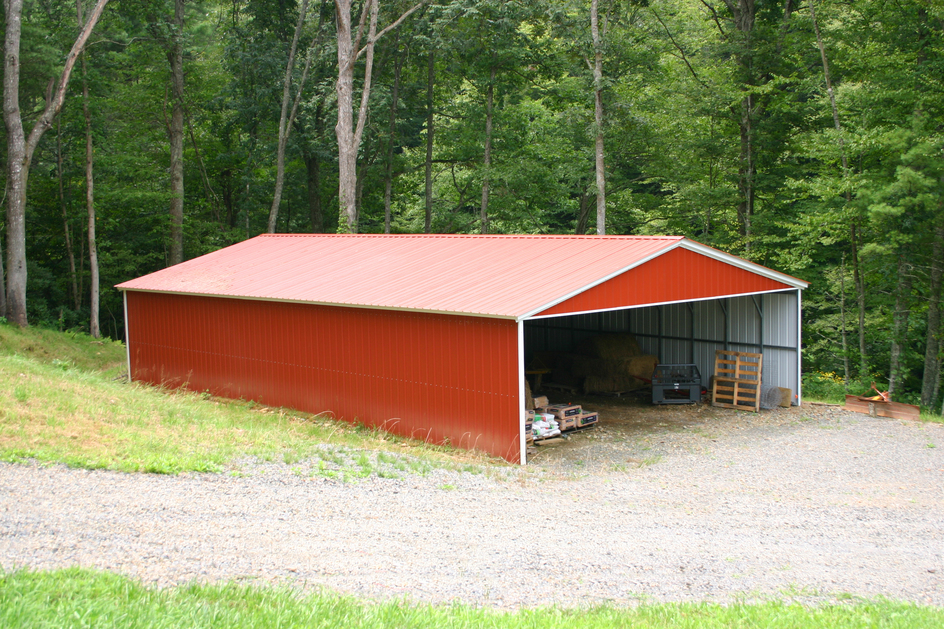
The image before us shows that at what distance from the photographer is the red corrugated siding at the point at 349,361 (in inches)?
449

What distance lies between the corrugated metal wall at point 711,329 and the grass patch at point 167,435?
8.28 m

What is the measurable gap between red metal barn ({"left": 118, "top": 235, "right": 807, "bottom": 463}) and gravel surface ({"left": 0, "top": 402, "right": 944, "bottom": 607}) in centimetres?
220

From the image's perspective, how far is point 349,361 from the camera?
1367 centimetres

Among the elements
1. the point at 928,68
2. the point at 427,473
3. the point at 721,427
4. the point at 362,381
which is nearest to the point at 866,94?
the point at 928,68

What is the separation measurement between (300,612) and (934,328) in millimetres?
18404

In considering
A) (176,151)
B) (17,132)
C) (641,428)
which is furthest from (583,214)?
(17,132)

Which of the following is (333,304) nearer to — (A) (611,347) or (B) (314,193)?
(A) (611,347)

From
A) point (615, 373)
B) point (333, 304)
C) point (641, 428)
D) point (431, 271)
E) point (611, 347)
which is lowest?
point (641, 428)

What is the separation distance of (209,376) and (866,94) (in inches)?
667

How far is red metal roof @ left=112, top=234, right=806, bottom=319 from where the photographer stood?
39.7 ft

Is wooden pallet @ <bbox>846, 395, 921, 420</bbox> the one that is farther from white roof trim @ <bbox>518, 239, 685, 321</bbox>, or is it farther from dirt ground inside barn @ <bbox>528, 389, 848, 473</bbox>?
white roof trim @ <bbox>518, 239, 685, 321</bbox>

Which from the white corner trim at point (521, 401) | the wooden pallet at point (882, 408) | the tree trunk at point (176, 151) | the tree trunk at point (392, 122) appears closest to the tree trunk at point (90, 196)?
the tree trunk at point (176, 151)

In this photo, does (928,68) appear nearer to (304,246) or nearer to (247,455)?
(304,246)

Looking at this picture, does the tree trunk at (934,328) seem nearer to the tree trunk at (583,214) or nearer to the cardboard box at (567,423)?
the cardboard box at (567,423)
